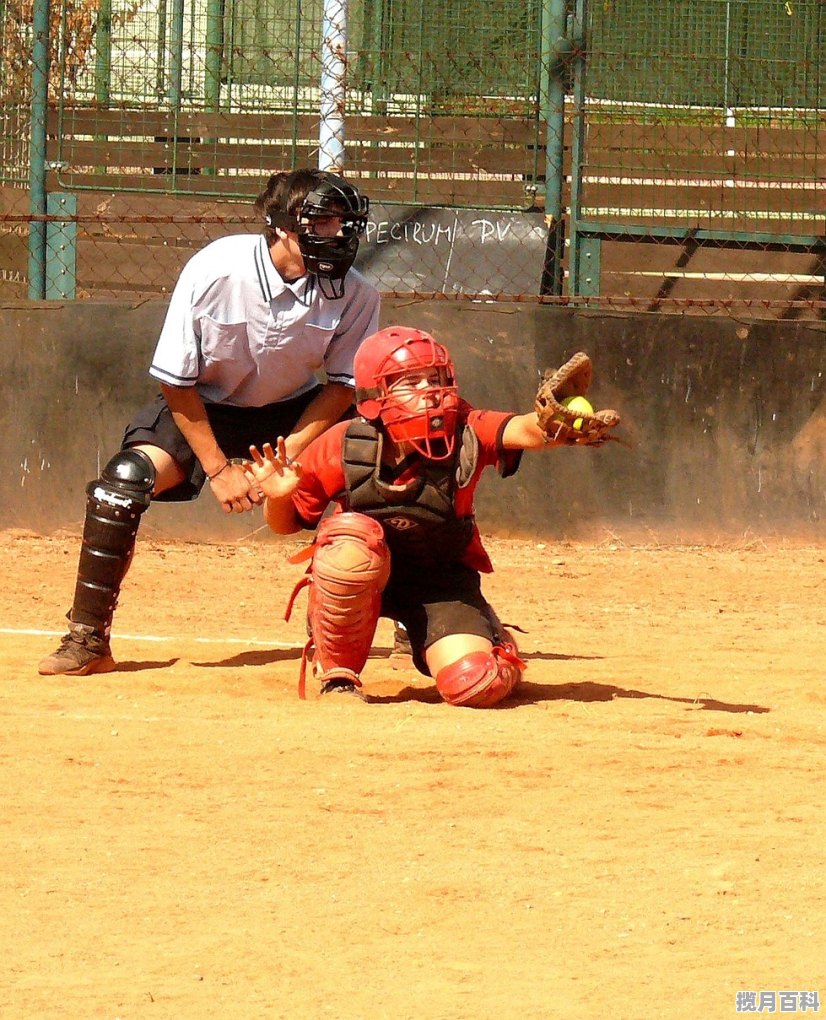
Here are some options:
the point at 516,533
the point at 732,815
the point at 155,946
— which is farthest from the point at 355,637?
the point at 516,533

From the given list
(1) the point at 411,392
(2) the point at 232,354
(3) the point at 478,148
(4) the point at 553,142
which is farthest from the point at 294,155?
(1) the point at 411,392

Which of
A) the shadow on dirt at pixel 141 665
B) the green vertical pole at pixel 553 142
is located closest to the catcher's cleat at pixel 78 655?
the shadow on dirt at pixel 141 665

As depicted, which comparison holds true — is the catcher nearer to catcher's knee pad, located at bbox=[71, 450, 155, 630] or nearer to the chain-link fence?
catcher's knee pad, located at bbox=[71, 450, 155, 630]

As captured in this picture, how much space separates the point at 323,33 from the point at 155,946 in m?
7.59

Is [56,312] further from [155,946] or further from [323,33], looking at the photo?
[155,946]

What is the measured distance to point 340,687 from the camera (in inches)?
208

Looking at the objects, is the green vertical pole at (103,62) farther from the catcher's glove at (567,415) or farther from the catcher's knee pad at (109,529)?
the catcher's glove at (567,415)

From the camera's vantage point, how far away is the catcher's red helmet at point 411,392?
5023 mm

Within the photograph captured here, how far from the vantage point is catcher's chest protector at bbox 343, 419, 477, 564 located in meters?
5.16

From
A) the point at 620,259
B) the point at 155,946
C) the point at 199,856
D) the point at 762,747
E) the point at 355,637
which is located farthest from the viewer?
the point at 620,259

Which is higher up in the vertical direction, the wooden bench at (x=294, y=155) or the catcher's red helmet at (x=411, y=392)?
the wooden bench at (x=294, y=155)

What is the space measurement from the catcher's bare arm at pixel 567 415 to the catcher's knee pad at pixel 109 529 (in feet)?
5.36

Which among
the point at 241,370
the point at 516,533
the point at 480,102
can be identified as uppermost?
the point at 480,102

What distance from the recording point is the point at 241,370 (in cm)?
582
